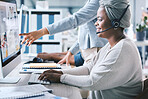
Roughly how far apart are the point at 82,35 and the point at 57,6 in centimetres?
984

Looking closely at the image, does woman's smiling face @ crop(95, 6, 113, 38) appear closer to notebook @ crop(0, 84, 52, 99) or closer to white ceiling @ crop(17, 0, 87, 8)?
notebook @ crop(0, 84, 52, 99)

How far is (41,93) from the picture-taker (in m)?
0.91

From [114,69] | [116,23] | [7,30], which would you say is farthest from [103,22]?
[7,30]

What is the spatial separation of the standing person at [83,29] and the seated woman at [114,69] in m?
0.33

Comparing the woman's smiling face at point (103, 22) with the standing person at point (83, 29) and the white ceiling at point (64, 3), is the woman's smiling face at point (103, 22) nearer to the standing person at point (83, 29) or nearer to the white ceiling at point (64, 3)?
the standing person at point (83, 29)

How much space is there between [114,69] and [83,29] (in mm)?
917

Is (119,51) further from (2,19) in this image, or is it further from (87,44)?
(87,44)

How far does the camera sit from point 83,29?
75.4 inches

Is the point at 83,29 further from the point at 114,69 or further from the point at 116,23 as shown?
the point at 114,69

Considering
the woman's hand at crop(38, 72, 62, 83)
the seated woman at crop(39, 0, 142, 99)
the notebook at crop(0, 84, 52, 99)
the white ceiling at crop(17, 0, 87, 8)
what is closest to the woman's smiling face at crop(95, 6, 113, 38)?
the seated woman at crop(39, 0, 142, 99)

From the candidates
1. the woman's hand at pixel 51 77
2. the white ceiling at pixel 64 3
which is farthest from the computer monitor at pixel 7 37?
the white ceiling at pixel 64 3

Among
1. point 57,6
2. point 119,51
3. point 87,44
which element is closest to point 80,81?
point 119,51

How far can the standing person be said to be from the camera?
1.48m

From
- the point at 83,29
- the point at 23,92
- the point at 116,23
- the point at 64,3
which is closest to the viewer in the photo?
the point at 23,92
